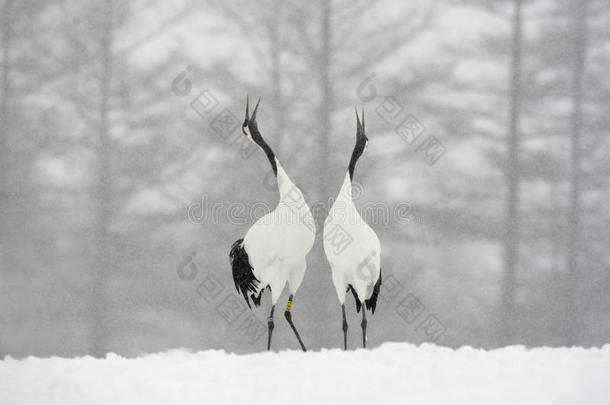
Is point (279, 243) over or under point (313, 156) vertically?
over

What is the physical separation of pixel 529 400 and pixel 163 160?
9.04 feet

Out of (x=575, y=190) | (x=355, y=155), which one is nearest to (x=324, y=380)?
(x=355, y=155)

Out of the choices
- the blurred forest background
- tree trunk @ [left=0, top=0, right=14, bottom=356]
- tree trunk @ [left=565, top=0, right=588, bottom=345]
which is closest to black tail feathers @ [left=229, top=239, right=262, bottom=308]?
the blurred forest background

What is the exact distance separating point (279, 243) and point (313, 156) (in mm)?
1249

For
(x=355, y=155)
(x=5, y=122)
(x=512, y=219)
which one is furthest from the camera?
(x=512, y=219)

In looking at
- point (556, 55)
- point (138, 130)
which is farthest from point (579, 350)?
point (138, 130)

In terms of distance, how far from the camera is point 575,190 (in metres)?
3.99

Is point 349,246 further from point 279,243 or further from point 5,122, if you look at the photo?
point 5,122

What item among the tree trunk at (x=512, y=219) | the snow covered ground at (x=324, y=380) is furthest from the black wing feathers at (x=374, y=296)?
the tree trunk at (x=512, y=219)

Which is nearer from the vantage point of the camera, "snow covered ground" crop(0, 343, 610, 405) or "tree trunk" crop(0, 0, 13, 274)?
"snow covered ground" crop(0, 343, 610, 405)

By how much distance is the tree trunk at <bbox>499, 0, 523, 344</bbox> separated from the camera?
3.99 m

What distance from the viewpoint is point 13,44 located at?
156 inches

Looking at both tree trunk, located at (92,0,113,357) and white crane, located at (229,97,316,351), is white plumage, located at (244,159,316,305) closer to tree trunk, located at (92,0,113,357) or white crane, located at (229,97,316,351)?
white crane, located at (229,97,316,351)

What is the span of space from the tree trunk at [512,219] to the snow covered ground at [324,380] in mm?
1241
